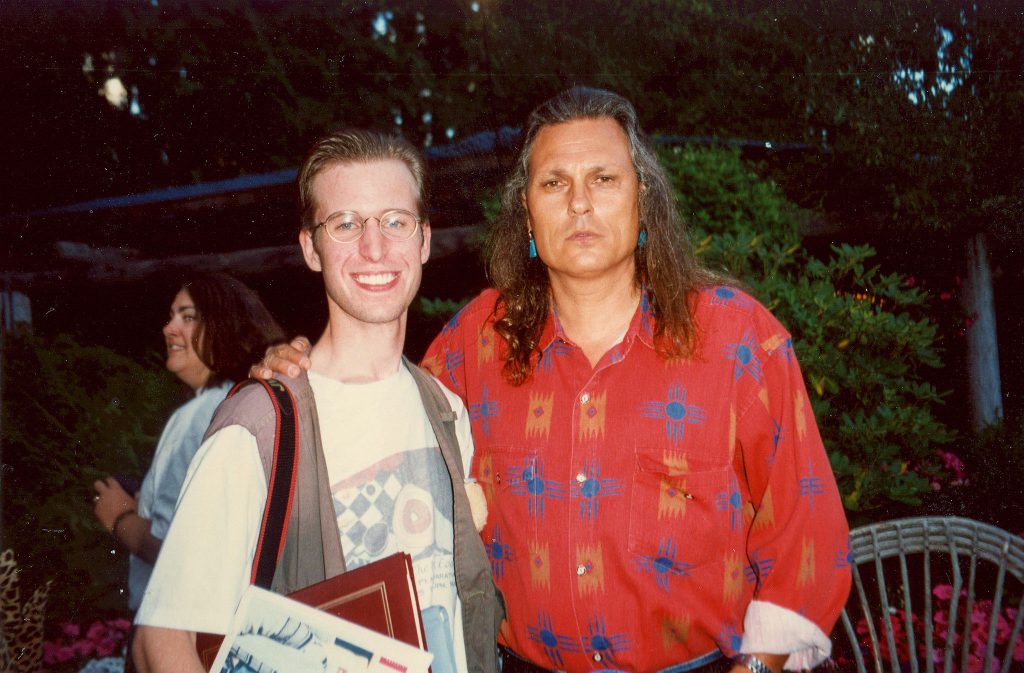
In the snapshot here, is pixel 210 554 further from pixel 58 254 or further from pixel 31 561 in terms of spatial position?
pixel 58 254

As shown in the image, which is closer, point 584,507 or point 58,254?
point 584,507

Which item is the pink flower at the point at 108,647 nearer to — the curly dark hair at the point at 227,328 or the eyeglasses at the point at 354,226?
the curly dark hair at the point at 227,328

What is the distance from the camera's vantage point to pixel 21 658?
11.8 feet

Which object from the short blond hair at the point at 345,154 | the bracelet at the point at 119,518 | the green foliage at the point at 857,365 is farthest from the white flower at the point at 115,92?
the short blond hair at the point at 345,154

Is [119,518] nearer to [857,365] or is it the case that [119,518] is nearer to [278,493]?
[278,493]

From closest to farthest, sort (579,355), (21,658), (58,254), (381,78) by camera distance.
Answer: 1. (579,355)
2. (21,658)
3. (58,254)
4. (381,78)

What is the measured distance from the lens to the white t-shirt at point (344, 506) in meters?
1.50

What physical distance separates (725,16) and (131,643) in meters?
7.76

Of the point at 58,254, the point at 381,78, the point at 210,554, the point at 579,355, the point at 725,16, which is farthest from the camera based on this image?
the point at 381,78

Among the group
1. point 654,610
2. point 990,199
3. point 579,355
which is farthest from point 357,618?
point 990,199

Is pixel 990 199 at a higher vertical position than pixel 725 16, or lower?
lower

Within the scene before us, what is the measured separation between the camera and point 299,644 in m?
1.45

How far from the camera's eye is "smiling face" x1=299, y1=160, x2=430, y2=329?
1.93 metres

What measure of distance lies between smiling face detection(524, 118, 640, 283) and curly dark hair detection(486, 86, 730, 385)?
0.18ft
